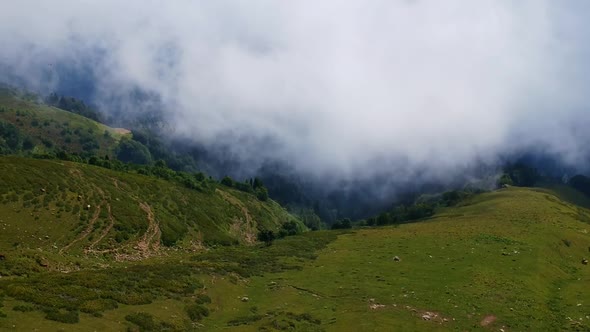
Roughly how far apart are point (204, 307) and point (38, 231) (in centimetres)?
Result: 3977

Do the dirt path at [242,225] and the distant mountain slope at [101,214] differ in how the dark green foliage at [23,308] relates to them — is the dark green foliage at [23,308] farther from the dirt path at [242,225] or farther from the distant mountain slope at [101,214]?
the dirt path at [242,225]

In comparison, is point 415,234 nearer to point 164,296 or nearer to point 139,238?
point 139,238

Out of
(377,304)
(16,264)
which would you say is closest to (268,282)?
(377,304)

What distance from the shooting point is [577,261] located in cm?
9356

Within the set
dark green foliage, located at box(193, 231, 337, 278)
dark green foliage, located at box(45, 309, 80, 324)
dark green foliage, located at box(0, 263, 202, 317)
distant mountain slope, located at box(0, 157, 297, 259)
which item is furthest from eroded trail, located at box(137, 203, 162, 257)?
dark green foliage, located at box(45, 309, 80, 324)

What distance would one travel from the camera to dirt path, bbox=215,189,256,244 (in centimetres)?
14225

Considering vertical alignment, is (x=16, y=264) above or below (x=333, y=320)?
above

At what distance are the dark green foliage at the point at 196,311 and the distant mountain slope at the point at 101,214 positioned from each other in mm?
28096

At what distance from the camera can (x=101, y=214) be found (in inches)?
3922

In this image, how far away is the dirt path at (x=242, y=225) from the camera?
5600 inches

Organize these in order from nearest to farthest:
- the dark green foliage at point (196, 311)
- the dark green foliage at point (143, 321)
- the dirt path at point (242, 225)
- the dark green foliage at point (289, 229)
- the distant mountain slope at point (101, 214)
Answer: the dark green foliage at point (143, 321)
the dark green foliage at point (196, 311)
the distant mountain slope at point (101, 214)
the dirt path at point (242, 225)
the dark green foliage at point (289, 229)

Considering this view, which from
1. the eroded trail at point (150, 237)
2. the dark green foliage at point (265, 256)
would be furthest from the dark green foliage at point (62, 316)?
the eroded trail at point (150, 237)

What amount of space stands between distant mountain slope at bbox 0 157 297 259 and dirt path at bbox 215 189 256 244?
43 cm

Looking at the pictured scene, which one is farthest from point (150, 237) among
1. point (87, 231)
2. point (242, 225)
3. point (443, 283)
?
point (443, 283)
